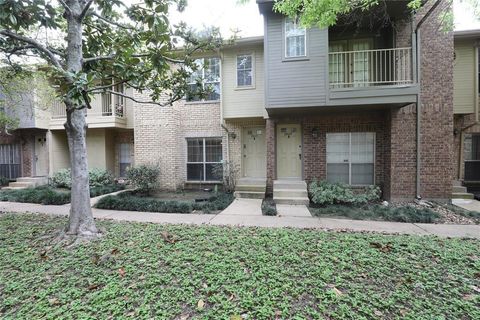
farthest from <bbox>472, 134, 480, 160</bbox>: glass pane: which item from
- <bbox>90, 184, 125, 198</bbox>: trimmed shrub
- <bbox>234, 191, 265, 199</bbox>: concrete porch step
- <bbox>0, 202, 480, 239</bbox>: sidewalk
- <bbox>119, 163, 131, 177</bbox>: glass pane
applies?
<bbox>119, 163, 131, 177</bbox>: glass pane

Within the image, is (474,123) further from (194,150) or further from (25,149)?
(25,149)

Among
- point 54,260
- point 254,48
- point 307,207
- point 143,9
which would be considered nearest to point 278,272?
point 54,260

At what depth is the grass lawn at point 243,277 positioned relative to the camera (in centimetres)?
241

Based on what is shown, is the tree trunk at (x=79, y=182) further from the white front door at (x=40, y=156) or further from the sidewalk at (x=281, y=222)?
the white front door at (x=40, y=156)

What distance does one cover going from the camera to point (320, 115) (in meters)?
8.57

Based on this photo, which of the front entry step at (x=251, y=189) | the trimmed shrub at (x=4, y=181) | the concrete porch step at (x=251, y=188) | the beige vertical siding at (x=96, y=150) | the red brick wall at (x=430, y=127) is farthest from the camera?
the trimmed shrub at (x=4, y=181)

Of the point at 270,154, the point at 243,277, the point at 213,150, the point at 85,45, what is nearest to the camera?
the point at 243,277

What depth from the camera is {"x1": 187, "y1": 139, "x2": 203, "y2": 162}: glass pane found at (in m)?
10.3

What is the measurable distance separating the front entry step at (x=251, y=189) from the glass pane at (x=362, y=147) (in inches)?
135

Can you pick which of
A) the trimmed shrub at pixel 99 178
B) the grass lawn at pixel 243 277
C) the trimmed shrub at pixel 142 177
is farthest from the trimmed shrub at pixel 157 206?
the trimmed shrub at pixel 99 178

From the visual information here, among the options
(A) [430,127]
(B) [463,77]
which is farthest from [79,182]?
(B) [463,77]

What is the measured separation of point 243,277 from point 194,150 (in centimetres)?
790

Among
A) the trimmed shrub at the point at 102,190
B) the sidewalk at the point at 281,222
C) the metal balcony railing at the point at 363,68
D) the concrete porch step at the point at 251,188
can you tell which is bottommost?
the sidewalk at the point at 281,222

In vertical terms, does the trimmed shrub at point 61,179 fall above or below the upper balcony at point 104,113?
below
